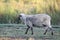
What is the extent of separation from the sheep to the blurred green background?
8 cm

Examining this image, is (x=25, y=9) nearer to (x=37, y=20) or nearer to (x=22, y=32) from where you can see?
(x=37, y=20)

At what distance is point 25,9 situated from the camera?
108 inches

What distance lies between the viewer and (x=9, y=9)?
2738 millimetres

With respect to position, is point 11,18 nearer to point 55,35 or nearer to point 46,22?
point 46,22

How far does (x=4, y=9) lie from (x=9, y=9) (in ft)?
0.24

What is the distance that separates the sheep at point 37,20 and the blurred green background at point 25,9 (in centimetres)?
8

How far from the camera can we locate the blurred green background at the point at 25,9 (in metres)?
2.72

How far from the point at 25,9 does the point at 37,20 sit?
0.24m

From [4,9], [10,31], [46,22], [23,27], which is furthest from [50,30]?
[4,9]

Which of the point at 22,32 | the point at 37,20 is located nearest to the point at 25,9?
the point at 37,20

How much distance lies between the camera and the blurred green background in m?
2.72

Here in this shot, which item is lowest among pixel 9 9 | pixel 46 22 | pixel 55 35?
pixel 55 35

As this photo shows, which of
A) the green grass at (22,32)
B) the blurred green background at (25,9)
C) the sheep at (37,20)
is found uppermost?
the blurred green background at (25,9)

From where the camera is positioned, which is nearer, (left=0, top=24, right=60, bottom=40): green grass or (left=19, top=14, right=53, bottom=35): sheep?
(left=0, top=24, right=60, bottom=40): green grass
